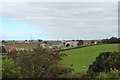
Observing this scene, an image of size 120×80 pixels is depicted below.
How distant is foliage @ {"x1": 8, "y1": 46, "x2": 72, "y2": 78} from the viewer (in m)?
11.1

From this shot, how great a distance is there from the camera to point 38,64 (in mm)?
12195

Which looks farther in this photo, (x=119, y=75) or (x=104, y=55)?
(x=104, y=55)

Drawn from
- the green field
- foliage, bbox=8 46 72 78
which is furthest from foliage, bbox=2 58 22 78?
the green field

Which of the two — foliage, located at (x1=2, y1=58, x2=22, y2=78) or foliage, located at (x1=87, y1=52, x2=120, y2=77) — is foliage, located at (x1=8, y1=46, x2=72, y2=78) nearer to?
foliage, located at (x1=2, y1=58, x2=22, y2=78)

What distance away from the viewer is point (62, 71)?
11.7 m

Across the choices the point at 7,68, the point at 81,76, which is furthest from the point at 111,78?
the point at 7,68

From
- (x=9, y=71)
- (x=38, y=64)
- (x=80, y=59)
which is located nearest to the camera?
(x=9, y=71)

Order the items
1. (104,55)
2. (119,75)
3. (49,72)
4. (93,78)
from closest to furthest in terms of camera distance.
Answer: (93,78) < (119,75) < (49,72) < (104,55)

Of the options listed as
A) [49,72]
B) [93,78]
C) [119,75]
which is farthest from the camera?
[49,72]

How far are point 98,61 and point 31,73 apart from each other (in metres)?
4.08

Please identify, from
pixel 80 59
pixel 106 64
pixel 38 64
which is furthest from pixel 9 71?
pixel 80 59

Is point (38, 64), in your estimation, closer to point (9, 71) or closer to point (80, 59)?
point (9, 71)

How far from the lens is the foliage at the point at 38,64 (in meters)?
11.1

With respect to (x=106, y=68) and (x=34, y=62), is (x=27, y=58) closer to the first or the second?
(x=34, y=62)
